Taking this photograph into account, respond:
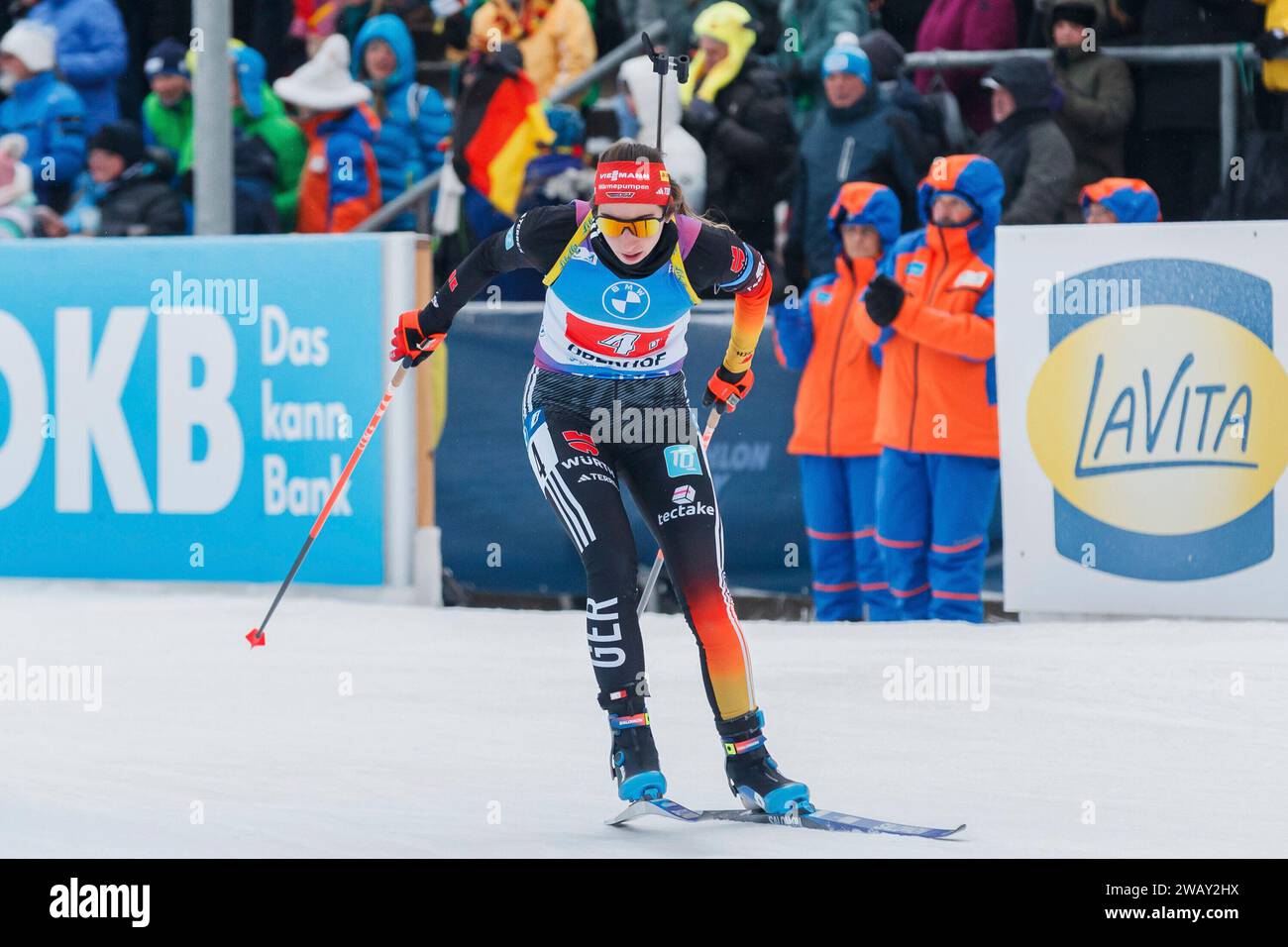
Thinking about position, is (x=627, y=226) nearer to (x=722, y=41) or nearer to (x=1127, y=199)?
(x=1127, y=199)

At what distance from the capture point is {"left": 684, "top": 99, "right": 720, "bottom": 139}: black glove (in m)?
10.7

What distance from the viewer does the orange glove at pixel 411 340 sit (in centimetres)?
664

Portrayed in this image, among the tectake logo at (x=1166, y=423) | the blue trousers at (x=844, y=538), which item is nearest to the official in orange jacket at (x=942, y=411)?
the blue trousers at (x=844, y=538)

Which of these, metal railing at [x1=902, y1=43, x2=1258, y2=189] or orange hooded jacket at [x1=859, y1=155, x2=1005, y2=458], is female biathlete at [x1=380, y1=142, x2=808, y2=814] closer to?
Answer: orange hooded jacket at [x1=859, y1=155, x2=1005, y2=458]

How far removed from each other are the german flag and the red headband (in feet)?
17.3

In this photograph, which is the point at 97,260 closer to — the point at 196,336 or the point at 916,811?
the point at 196,336

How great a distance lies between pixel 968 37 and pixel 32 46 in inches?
211

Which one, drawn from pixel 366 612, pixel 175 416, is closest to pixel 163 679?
pixel 366 612

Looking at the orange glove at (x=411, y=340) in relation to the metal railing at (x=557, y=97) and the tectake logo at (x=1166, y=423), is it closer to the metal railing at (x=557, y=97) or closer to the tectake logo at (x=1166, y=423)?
the tectake logo at (x=1166, y=423)

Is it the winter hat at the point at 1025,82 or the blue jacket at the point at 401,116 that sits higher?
the winter hat at the point at 1025,82

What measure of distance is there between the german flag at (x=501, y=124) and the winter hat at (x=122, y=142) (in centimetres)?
200

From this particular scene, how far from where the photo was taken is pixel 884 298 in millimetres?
9289

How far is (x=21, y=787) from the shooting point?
6398mm

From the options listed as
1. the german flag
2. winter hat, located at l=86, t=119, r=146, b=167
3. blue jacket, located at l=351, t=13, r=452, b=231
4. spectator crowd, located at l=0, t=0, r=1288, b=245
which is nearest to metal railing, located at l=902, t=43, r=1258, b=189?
spectator crowd, located at l=0, t=0, r=1288, b=245
